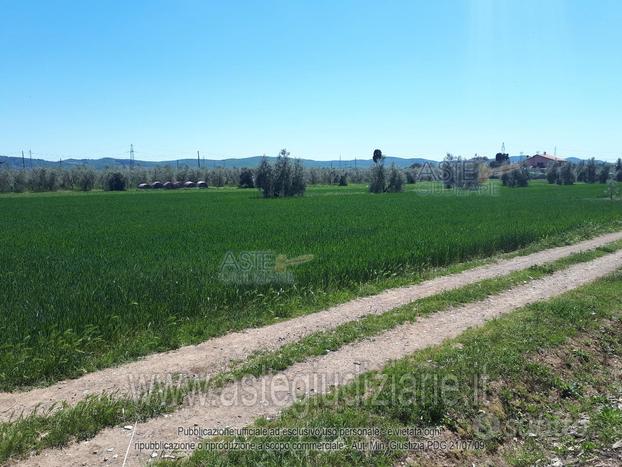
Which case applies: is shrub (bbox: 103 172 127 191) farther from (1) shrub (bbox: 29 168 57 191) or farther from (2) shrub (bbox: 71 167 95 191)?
(1) shrub (bbox: 29 168 57 191)

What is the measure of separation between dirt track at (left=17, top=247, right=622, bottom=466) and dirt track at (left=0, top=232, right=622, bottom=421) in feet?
3.46

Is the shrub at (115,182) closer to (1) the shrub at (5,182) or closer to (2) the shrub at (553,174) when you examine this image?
(1) the shrub at (5,182)

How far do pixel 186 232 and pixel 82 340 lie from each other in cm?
1337

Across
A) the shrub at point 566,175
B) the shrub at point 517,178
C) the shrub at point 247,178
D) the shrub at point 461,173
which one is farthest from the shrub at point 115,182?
the shrub at point 566,175

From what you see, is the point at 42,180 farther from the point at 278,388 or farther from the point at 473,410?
the point at 473,410

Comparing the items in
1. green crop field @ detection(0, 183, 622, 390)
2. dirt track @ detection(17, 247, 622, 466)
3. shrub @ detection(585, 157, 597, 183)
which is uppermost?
shrub @ detection(585, 157, 597, 183)

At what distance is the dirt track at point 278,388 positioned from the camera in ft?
16.5

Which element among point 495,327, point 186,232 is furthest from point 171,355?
point 186,232

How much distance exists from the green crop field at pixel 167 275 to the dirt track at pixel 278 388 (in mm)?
2269

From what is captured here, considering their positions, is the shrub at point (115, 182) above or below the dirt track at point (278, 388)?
above

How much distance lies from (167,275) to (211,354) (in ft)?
13.5

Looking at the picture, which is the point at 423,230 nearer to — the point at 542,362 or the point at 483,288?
the point at 483,288

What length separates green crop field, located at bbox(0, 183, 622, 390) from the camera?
7.88 m

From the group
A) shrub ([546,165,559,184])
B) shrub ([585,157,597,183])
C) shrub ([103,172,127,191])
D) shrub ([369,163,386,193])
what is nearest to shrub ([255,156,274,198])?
shrub ([369,163,386,193])
